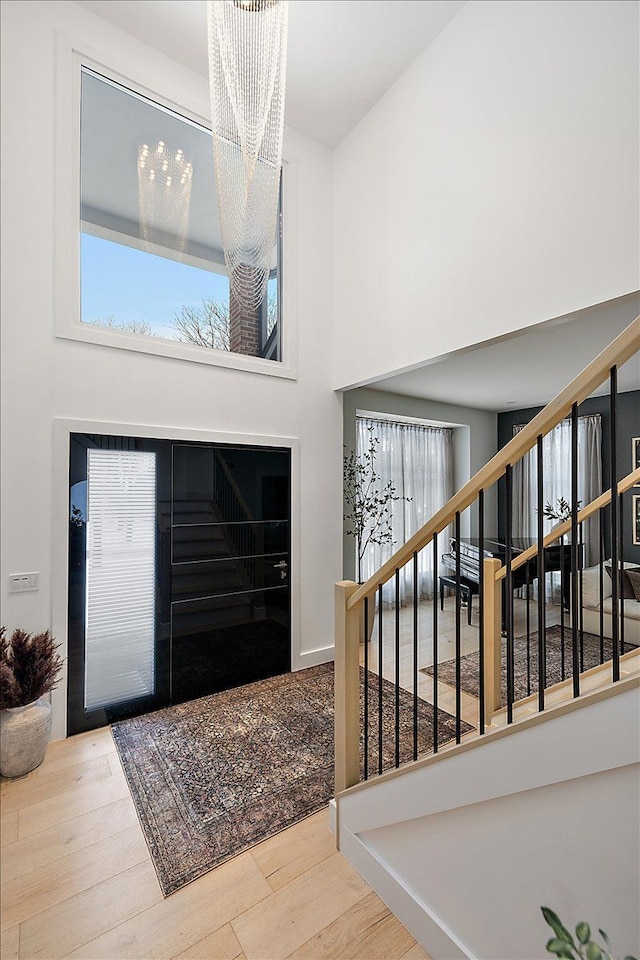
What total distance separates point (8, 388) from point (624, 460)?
6274 millimetres

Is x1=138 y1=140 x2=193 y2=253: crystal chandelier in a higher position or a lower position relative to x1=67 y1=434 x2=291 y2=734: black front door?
higher

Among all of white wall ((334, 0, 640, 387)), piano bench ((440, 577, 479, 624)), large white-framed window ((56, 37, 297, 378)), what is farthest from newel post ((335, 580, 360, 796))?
piano bench ((440, 577, 479, 624))

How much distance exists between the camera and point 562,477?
236 inches

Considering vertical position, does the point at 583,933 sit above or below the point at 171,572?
below

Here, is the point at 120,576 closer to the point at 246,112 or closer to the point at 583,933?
the point at 246,112

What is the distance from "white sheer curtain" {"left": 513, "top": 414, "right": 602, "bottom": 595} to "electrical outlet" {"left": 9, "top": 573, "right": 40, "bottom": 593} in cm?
542

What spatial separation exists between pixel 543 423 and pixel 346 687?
128 centimetres

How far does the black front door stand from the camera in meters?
2.83

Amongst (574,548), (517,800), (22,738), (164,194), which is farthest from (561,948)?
(164,194)

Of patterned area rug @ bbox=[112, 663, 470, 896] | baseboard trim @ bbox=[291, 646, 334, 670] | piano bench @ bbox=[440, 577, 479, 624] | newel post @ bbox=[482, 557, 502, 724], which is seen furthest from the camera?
piano bench @ bbox=[440, 577, 479, 624]

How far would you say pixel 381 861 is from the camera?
1652mm

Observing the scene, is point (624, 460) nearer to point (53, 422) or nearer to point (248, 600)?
point (248, 600)

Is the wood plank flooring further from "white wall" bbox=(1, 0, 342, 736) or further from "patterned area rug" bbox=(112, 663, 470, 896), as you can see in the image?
"white wall" bbox=(1, 0, 342, 736)

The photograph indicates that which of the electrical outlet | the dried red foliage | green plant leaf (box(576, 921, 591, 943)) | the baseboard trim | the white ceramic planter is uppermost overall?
the electrical outlet
